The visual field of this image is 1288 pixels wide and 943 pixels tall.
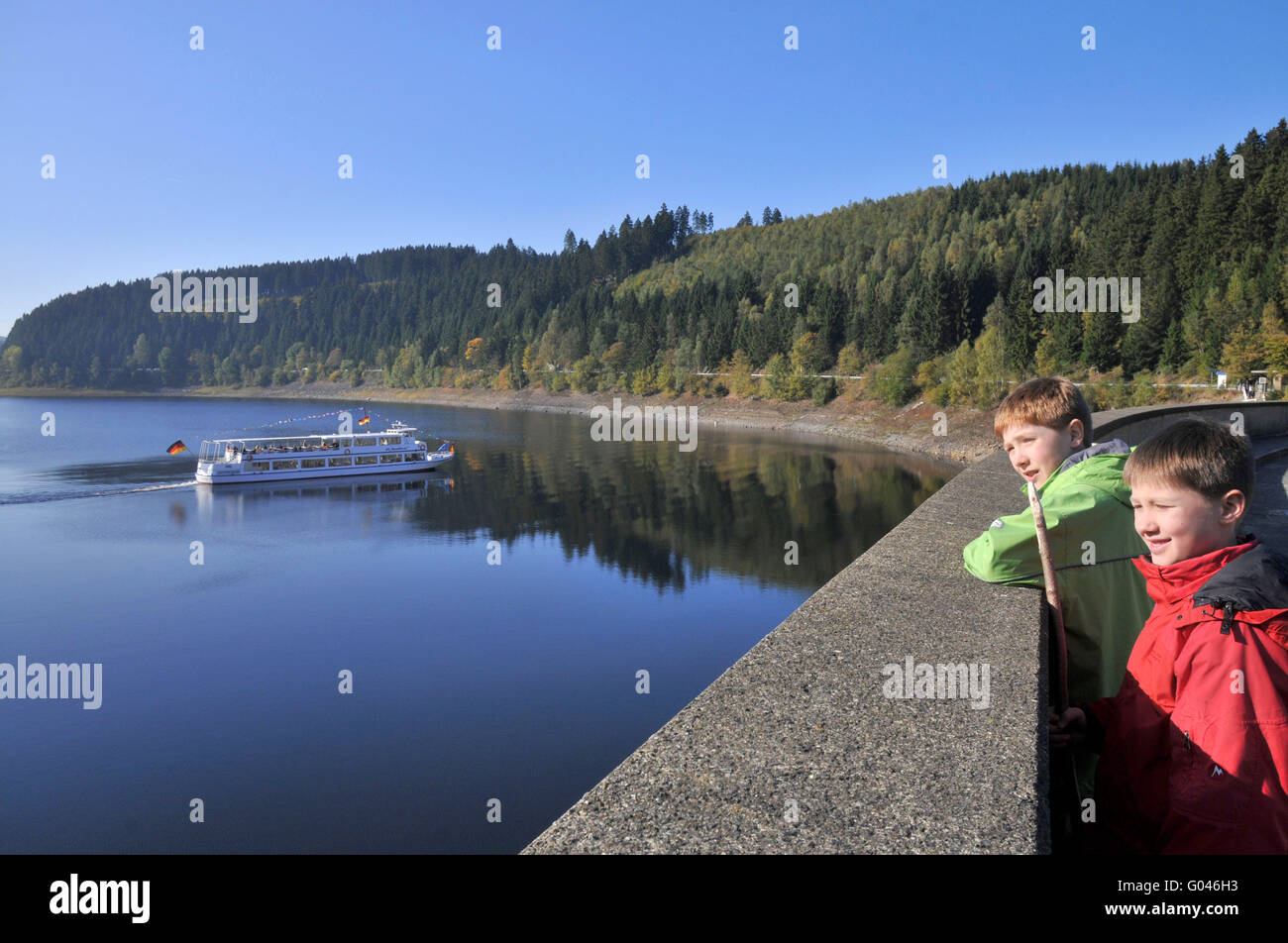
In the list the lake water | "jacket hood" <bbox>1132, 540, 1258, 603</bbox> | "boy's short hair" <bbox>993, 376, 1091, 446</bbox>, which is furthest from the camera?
the lake water

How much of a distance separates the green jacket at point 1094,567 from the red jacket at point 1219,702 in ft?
3.42

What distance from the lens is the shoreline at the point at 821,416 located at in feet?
242

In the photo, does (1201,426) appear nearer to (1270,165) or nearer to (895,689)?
(895,689)

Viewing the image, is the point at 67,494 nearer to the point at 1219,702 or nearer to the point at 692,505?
the point at 692,505

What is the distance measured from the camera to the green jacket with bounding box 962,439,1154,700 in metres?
4.48

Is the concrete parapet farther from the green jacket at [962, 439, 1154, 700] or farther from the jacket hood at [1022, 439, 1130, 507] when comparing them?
the jacket hood at [1022, 439, 1130, 507]

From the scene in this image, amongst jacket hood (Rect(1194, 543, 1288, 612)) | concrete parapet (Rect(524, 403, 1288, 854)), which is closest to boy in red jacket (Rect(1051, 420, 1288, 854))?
jacket hood (Rect(1194, 543, 1288, 612))

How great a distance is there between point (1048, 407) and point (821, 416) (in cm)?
9569

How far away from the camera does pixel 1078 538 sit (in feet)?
14.9

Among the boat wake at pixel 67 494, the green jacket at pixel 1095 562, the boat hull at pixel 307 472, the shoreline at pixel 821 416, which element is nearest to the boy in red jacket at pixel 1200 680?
the green jacket at pixel 1095 562

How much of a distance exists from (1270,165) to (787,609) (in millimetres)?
83760

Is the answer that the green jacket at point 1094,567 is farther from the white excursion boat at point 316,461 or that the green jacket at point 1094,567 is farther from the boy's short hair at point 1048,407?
the white excursion boat at point 316,461

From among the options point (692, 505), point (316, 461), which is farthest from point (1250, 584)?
point (316, 461)

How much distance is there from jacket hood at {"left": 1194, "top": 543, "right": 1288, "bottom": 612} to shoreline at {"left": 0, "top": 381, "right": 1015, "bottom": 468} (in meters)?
36.0
